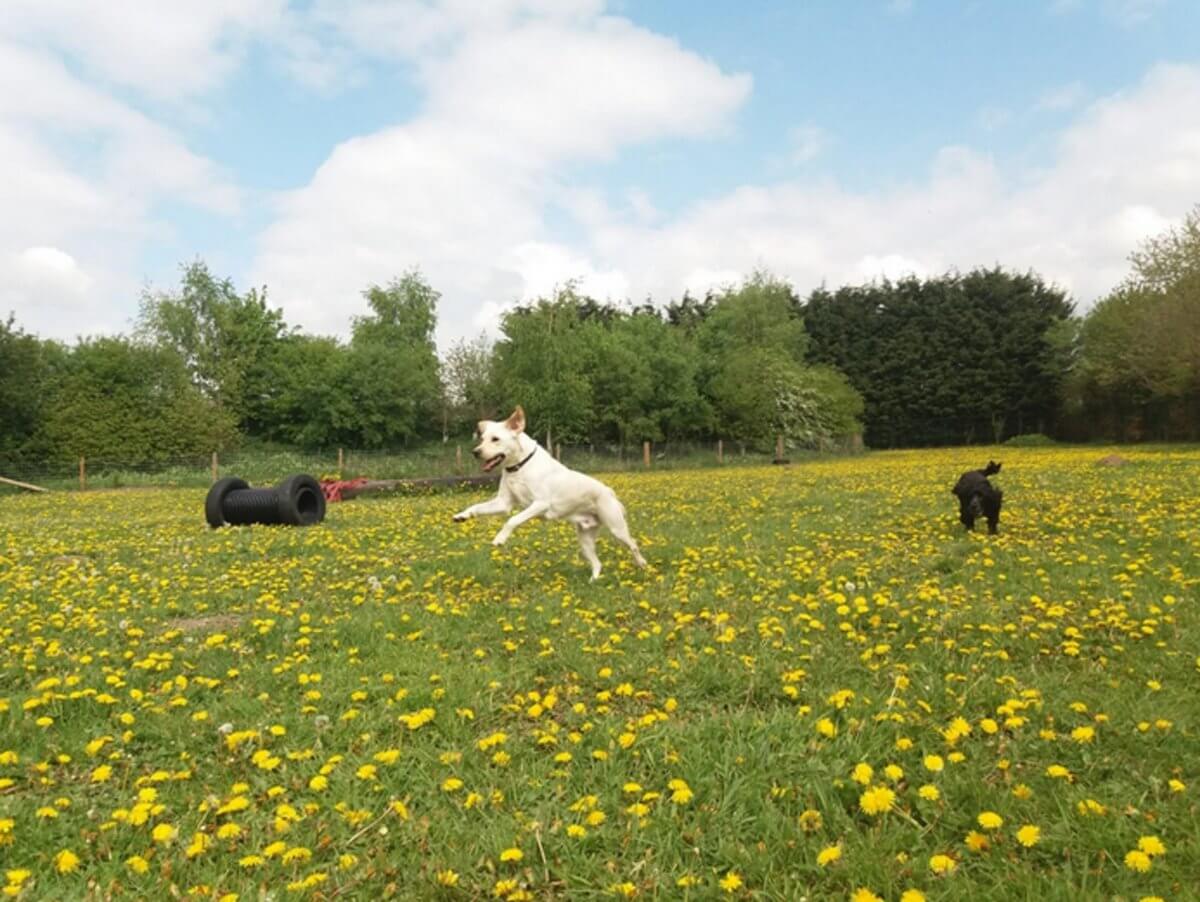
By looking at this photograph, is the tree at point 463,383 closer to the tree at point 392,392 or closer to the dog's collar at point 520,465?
the tree at point 392,392

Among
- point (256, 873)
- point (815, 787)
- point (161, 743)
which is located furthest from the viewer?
point (161, 743)

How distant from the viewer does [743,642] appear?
5.38 meters

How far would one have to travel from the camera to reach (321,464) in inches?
1437

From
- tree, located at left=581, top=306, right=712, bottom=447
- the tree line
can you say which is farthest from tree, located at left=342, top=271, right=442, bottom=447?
tree, located at left=581, top=306, right=712, bottom=447

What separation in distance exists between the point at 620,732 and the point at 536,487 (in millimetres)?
4067

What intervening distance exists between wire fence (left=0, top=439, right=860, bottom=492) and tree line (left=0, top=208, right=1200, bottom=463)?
86.6 inches

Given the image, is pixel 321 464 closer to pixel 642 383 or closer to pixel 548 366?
pixel 548 366

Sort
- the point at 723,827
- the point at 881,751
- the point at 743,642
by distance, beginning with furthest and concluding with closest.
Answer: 1. the point at 743,642
2. the point at 881,751
3. the point at 723,827

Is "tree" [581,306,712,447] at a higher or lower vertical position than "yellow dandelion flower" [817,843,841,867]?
higher

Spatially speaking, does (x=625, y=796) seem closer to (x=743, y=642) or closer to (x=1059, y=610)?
(x=743, y=642)

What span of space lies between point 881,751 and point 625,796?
49.5 inches

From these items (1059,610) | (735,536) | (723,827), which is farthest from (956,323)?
(723,827)

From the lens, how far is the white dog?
7.64 m

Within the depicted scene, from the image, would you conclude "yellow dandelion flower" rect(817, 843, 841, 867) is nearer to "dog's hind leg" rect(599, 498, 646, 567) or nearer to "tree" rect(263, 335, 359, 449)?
"dog's hind leg" rect(599, 498, 646, 567)
